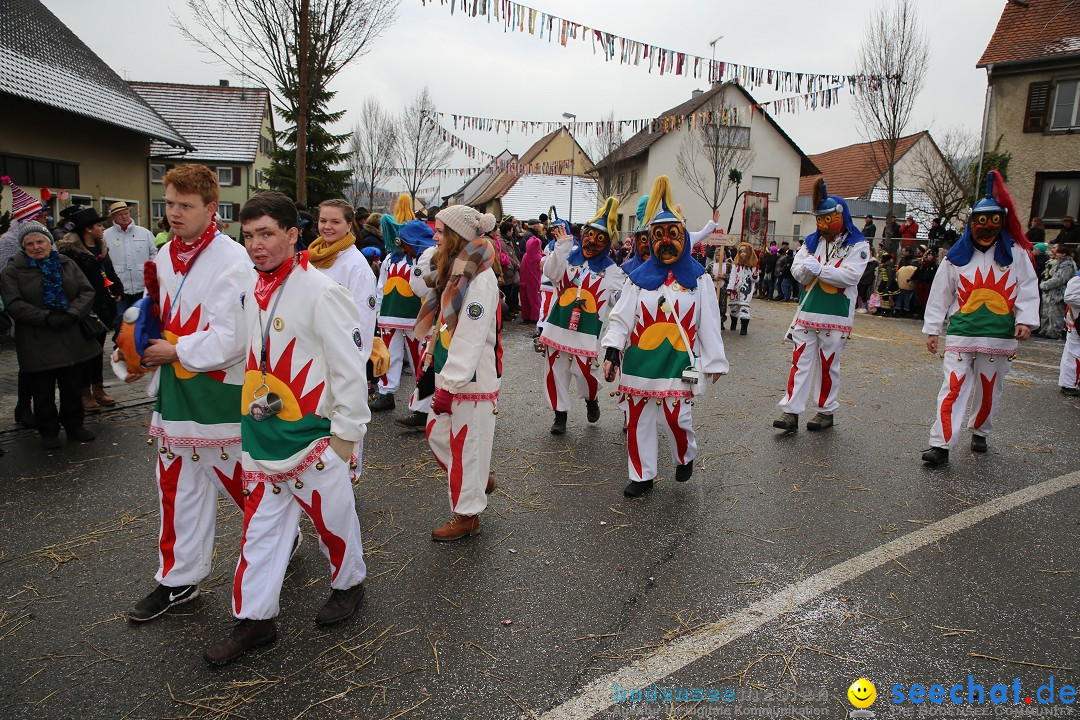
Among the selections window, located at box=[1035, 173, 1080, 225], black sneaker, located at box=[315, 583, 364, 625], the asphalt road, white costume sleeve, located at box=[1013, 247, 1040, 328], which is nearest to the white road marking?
the asphalt road

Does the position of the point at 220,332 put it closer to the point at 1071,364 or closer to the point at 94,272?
the point at 94,272

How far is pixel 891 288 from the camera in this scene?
19.6 metres

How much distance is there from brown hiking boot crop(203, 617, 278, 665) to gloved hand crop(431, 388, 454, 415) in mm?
1514

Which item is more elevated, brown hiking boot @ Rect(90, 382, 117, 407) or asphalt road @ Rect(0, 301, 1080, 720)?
brown hiking boot @ Rect(90, 382, 117, 407)

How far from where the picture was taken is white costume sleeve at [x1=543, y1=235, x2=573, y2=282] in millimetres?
7004

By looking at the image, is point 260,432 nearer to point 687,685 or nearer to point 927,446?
point 687,685

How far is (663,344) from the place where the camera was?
5004 mm

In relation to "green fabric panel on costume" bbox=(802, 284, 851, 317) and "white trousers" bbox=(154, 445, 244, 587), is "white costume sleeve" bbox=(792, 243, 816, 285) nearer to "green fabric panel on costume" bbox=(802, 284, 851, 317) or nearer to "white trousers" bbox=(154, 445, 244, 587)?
"green fabric panel on costume" bbox=(802, 284, 851, 317)

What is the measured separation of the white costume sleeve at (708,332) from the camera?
5129 millimetres

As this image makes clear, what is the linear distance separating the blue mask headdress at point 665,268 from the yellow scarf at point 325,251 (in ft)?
7.31

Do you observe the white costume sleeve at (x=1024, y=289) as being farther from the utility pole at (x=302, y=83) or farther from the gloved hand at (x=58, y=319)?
the utility pole at (x=302, y=83)

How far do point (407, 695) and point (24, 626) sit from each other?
6.49 feet

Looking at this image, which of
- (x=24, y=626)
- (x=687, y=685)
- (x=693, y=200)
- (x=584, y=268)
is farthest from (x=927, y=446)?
(x=693, y=200)

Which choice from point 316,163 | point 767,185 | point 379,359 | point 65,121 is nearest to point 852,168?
point 767,185
